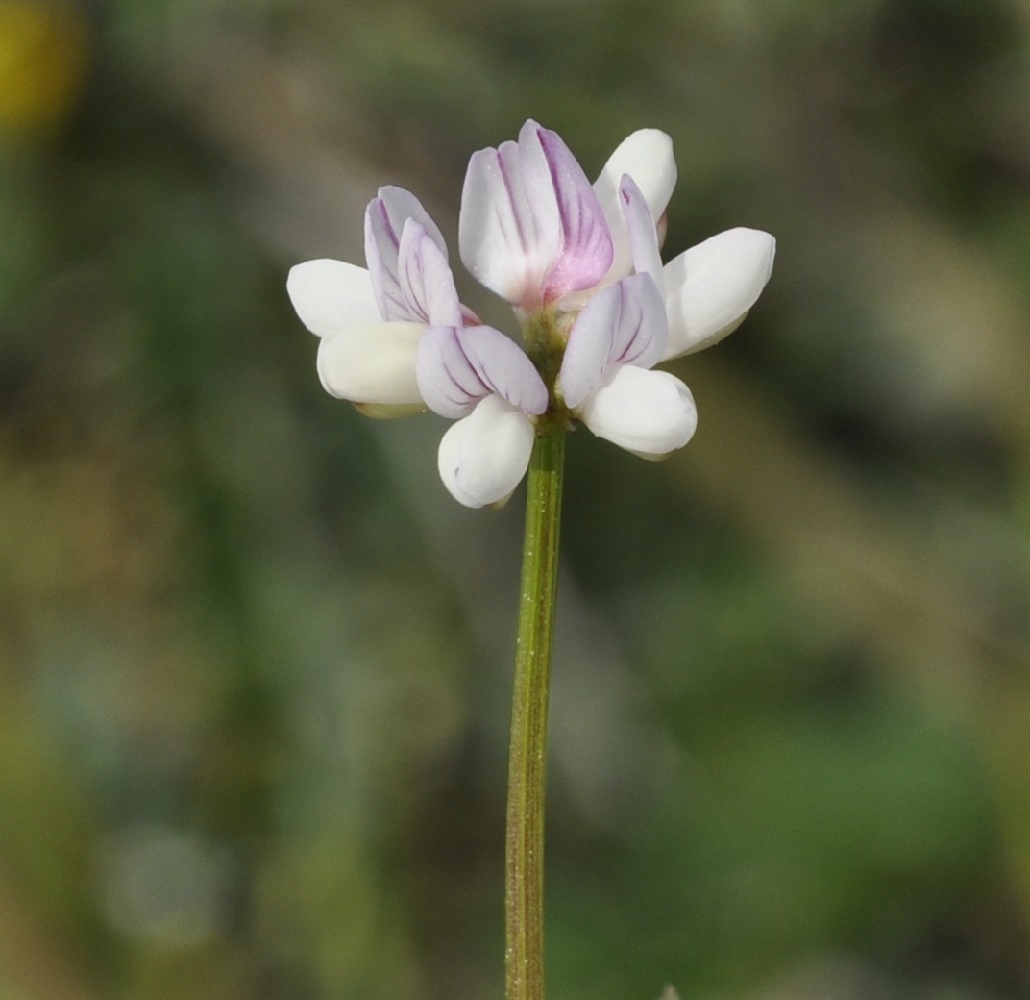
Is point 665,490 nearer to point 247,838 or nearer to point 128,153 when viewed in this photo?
point 247,838

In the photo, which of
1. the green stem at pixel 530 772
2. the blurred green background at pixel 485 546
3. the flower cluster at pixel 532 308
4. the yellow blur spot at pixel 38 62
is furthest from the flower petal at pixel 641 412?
the yellow blur spot at pixel 38 62

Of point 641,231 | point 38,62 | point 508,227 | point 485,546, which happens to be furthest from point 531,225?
point 38,62

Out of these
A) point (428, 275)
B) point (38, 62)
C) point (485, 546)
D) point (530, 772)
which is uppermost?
point (38, 62)

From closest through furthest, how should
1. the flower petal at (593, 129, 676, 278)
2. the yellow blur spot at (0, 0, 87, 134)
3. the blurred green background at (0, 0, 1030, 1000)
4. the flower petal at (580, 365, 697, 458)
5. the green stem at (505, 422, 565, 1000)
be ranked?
the green stem at (505, 422, 565, 1000) < the flower petal at (580, 365, 697, 458) < the flower petal at (593, 129, 676, 278) < the blurred green background at (0, 0, 1030, 1000) < the yellow blur spot at (0, 0, 87, 134)

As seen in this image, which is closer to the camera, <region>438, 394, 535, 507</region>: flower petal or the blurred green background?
<region>438, 394, 535, 507</region>: flower petal

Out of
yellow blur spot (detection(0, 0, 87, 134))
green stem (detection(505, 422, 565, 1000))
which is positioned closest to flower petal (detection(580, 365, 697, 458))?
green stem (detection(505, 422, 565, 1000))

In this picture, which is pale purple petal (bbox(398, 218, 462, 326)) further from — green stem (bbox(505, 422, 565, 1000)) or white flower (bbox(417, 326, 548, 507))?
green stem (bbox(505, 422, 565, 1000))

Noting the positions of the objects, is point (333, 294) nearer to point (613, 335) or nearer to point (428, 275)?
point (428, 275)
